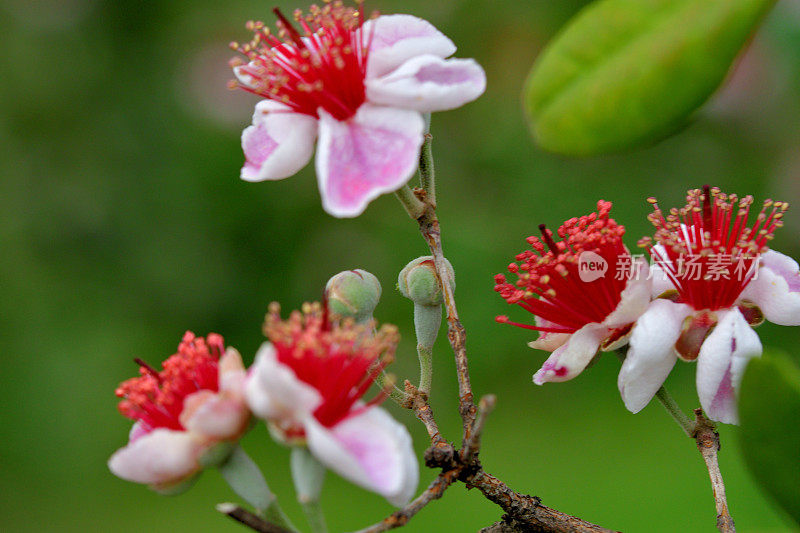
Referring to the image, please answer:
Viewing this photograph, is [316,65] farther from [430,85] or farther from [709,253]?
[709,253]

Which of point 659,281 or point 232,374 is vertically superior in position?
point 659,281

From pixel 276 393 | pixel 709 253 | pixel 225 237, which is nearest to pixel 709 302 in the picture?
pixel 709 253

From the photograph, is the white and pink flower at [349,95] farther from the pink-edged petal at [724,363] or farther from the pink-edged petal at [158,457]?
the pink-edged petal at [724,363]

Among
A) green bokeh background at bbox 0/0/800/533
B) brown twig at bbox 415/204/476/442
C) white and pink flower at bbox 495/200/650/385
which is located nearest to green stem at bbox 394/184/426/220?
brown twig at bbox 415/204/476/442

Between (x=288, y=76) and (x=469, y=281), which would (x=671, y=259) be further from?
(x=469, y=281)

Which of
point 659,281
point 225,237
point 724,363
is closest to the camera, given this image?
point 724,363

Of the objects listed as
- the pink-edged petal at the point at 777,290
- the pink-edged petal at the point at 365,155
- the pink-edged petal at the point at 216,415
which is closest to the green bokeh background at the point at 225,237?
the pink-edged petal at the point at 777,290
